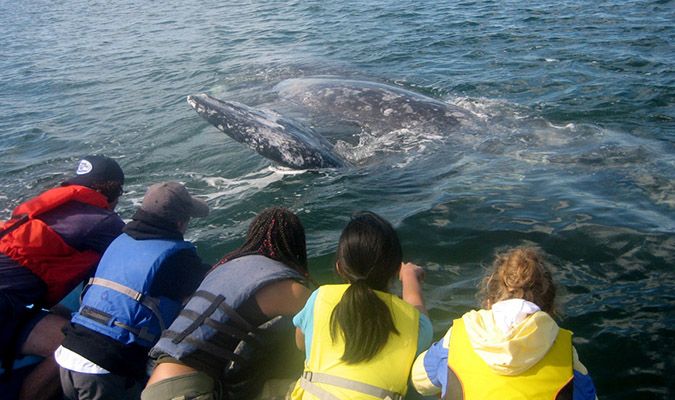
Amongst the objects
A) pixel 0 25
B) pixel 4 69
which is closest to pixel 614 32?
pixel 4 69

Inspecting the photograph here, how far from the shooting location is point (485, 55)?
13969 millimetres

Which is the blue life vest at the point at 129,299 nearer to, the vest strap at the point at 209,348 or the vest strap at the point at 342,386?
the vest strap at the point at 209,348

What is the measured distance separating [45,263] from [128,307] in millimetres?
905

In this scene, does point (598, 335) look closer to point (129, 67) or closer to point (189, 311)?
point (189, 311)

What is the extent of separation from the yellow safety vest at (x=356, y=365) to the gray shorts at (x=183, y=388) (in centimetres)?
69

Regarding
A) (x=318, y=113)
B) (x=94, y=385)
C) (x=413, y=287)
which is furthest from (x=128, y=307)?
(x=318, y=113)

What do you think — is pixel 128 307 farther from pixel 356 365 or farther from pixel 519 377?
pixel 519 377

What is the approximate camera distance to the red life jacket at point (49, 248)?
3977 millimetres

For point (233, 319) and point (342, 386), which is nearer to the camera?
point (342, 386)

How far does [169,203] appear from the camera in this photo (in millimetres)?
4016

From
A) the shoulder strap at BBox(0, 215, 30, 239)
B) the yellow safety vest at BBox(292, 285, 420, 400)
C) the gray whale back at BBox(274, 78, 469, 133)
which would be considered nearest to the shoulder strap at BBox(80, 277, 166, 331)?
the shoulder strap at BBox(0, 215, 30, 239)

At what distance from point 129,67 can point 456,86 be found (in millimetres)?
11029

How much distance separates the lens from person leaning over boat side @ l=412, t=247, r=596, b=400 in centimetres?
256

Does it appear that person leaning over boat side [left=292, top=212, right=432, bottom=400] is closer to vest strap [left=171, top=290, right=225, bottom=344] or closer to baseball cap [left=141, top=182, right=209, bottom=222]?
vest strap [left=171, top=290, right=225, bottom=344]
